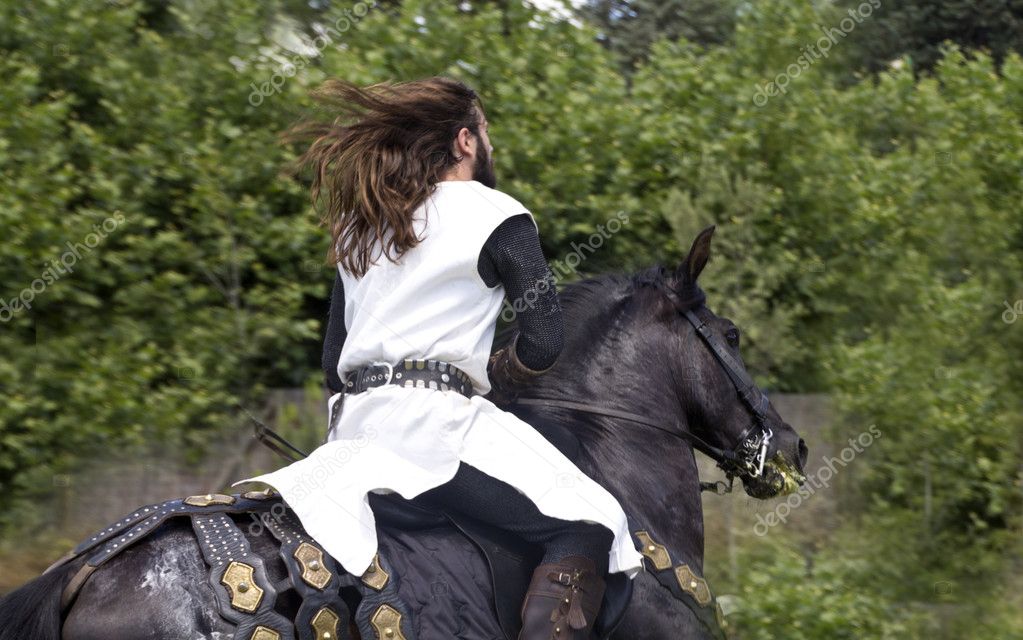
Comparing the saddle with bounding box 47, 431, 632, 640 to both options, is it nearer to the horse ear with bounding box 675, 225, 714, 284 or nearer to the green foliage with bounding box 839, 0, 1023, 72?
the horse ear with bounding box 675, 225, 714, 284

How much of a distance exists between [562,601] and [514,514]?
270mm

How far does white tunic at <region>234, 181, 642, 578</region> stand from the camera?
A: 3.13 m

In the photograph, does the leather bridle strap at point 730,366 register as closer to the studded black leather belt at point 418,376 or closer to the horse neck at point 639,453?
the horse neck at point 639,453

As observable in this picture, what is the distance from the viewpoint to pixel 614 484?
12.0 ft

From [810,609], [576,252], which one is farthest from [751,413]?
[576,252]

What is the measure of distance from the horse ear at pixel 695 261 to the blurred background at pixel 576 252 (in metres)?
2.14

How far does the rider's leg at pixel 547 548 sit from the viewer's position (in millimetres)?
3148

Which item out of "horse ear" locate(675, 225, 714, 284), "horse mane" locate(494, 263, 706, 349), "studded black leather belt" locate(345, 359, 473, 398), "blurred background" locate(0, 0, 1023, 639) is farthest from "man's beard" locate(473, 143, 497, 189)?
"blurred background" locate(0, 0, 1023, 639)

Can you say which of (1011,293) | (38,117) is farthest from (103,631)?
(1011,293)

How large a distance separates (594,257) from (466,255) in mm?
5611

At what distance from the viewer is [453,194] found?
3303 millimetres

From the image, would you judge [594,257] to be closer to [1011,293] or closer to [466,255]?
[1011,293]

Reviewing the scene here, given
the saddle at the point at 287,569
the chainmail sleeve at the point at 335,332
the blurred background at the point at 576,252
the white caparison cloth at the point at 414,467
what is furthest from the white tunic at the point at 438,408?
the blurred background at the point at 576,252

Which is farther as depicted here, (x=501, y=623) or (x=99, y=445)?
(x=99, y=445)
